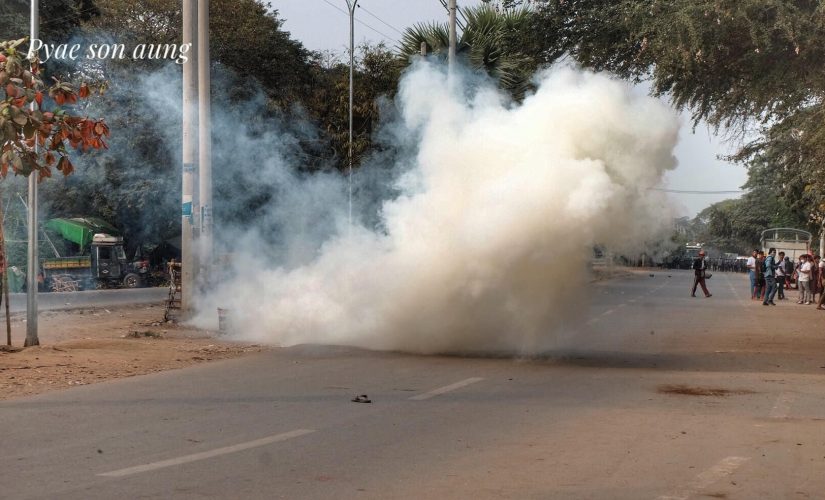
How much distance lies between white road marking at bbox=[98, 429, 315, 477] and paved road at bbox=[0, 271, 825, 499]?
0.02 meters

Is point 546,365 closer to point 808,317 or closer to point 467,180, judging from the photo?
point 467,180

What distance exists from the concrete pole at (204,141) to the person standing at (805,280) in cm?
2343

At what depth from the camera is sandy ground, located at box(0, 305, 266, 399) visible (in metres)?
11.5

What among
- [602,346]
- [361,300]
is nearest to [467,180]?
[361,300]

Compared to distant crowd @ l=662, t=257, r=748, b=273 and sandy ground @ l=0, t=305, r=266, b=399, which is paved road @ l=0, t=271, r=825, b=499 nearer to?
sandy ground @ l=0, t=305, r=266, b=399

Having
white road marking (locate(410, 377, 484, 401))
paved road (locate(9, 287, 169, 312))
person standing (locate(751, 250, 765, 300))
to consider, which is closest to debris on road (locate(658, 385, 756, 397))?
white road marking (locate(410, 377, 484, 401))

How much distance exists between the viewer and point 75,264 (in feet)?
125

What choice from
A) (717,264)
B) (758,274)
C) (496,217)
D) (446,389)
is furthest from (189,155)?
(717,264)

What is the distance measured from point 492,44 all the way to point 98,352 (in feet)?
48.9

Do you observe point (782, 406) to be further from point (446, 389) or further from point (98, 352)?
point (98, 352)

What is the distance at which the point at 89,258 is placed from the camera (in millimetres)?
38750

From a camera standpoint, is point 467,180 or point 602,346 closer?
point 467,180

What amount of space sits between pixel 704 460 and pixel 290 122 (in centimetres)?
1876

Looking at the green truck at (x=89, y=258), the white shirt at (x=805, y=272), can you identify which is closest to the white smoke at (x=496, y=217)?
the white shirt at (x=805, y=272)
